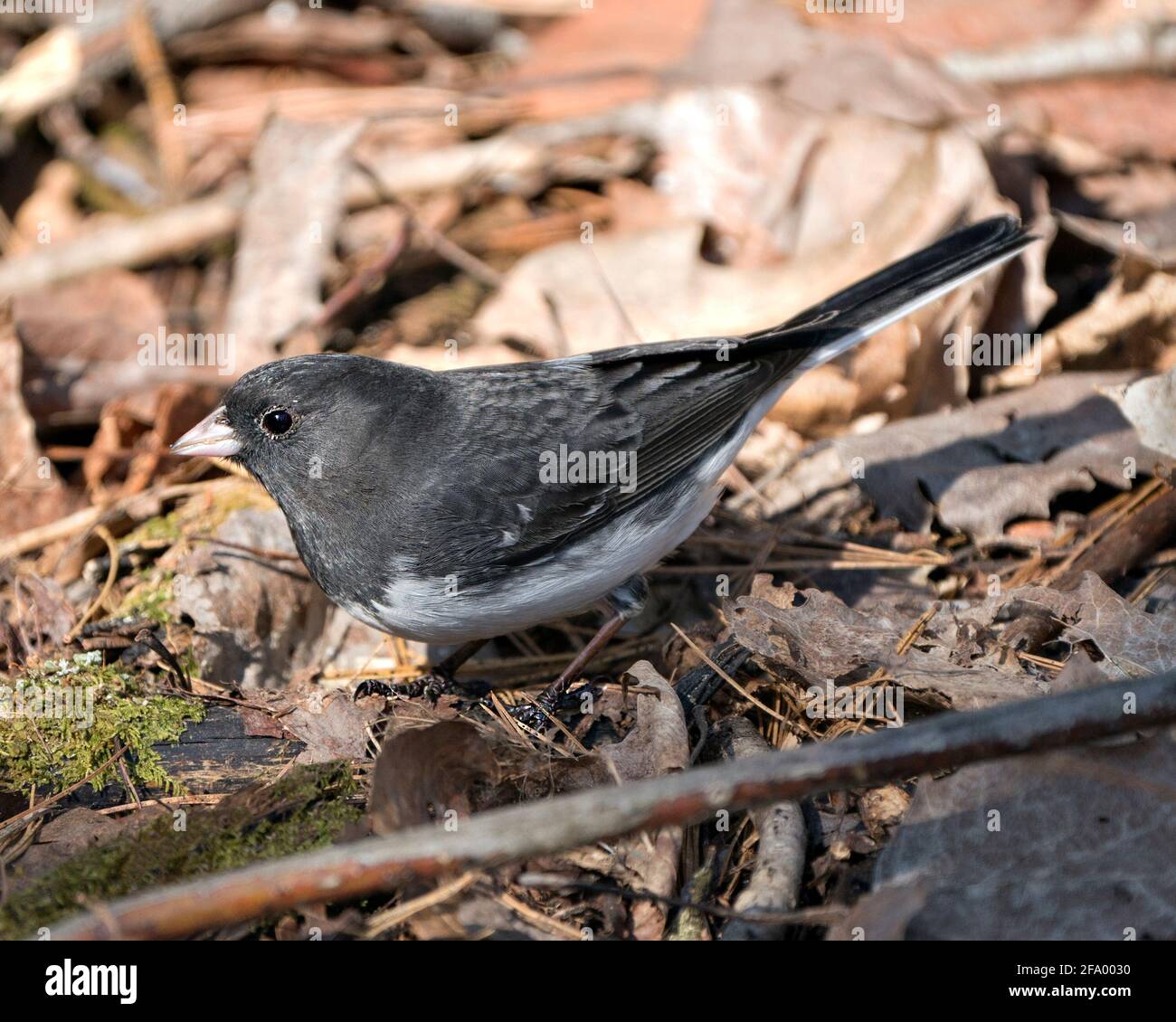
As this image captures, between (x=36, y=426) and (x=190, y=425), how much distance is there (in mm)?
788

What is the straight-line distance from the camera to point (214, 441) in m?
3.61

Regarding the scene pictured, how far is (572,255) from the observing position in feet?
17.6

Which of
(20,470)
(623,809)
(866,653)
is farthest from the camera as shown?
(20,470)

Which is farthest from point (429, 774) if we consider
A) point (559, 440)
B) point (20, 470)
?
point (20, 470)

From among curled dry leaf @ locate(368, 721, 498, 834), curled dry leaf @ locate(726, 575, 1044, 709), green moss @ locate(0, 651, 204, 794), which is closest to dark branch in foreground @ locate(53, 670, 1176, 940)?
curled dry leaf @ locate(368, 721, 498, 834)

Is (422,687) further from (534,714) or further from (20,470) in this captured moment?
(20,470)

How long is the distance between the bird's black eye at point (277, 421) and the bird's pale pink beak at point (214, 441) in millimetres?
131

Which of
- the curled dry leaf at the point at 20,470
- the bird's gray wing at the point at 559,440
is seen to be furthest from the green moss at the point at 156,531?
the bird's gray wing at the point at 559,440

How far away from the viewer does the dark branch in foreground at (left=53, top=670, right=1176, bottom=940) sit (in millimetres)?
2025

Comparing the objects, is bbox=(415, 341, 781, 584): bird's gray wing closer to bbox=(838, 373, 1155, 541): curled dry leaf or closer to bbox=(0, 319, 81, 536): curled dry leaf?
bbox=(838, 373, 1155, 541): curled dry leaf

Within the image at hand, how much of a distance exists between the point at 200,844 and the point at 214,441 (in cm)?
149

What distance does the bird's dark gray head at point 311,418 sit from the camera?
11.5 ft

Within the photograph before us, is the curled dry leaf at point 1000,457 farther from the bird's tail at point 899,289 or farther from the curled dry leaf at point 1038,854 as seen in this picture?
the curled dry leaf at point 1038,854
